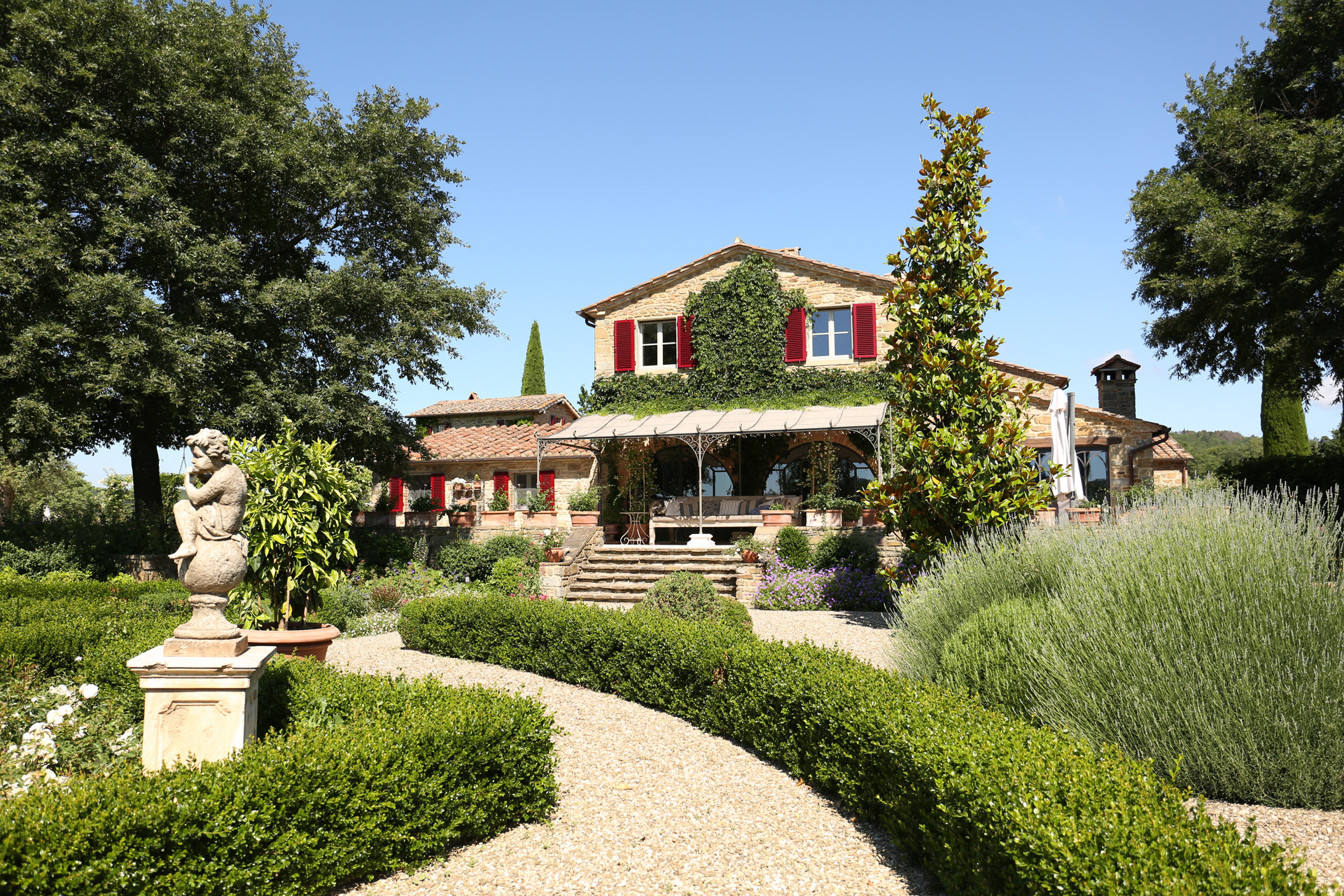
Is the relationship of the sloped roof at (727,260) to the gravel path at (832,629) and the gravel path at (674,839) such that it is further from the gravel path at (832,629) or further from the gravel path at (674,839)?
the gravel path at (674,839)

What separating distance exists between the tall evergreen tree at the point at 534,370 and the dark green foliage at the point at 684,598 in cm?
3012

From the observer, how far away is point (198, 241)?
1451 centimetres

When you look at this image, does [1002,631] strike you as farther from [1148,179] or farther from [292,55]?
[292,55]

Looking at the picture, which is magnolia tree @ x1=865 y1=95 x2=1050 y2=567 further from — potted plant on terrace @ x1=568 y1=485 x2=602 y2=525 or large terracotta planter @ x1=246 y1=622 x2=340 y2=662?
potted plant on terrace @ x1=568 y1=485 x2=602 y2=525

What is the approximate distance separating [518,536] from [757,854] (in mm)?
13452

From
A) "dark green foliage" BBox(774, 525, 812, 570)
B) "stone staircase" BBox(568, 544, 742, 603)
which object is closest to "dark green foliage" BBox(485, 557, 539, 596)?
"stone staircase" BBox(568, 544, 742, 603)

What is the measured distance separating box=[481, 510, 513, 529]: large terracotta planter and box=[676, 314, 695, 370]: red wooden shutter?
623 centimetres

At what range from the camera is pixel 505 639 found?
933 cm

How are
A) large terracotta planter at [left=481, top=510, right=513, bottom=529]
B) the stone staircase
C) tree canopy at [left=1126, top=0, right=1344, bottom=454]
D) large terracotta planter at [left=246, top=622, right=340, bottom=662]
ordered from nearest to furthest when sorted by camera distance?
large terracotta planter at [left=246, top=622, right=340, bottom=662] → tree canopy at [left=1126, top=0, right=1344, bottom=454] → the stone staircase → large terracotta planter at [left=481, top=510, right=513, bottom=529]

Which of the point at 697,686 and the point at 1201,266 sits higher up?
the point at 1201,266

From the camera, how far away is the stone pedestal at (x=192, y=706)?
4.39 m

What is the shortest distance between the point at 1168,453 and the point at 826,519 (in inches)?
480

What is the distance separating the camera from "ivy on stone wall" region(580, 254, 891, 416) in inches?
767

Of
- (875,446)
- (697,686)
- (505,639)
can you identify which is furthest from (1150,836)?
(875,446)
